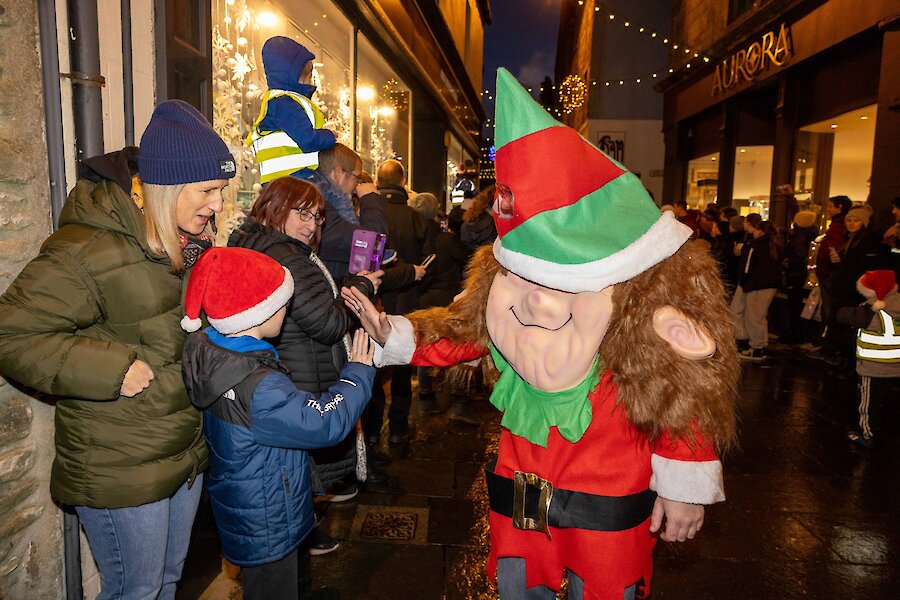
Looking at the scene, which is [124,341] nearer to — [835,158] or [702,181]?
[835,158]

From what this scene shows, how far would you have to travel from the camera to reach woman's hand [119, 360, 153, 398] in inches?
77.2

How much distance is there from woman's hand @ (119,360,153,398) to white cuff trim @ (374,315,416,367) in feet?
2.56

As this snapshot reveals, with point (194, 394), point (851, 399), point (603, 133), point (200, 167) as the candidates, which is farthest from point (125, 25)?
point (603, 133)

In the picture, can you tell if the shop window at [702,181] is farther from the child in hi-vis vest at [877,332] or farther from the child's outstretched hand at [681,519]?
the child's outstretched hand at [681,519]

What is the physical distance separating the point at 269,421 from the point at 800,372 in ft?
26.1

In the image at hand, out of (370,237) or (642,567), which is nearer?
(642,567)

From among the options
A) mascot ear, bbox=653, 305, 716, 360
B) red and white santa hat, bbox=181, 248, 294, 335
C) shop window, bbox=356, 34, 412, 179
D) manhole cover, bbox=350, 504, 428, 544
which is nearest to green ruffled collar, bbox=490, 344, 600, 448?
mascot ear, bbox=653, 305, 716, 360

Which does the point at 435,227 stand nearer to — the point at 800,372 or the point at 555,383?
the point at 555,383

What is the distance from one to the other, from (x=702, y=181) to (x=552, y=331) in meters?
16.3

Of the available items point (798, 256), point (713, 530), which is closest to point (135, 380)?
point (713, 530)

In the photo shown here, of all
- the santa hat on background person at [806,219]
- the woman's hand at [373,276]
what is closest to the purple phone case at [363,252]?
the woman's hand at [373,276]

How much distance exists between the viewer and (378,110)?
908 centimetres

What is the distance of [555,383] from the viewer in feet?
6.28

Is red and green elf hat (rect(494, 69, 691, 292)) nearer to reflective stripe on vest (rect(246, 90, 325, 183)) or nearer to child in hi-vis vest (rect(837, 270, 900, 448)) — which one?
reflective stripe on vest (rect(246, 90, 325, 183))
